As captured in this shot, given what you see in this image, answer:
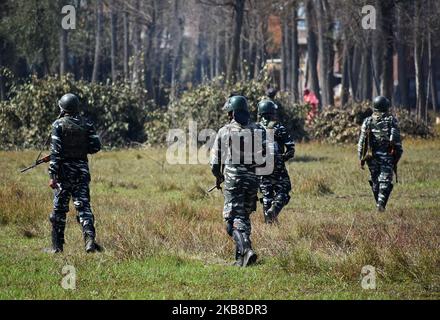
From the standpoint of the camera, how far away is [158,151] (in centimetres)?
2888

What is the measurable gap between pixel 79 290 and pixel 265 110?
5.25 metres

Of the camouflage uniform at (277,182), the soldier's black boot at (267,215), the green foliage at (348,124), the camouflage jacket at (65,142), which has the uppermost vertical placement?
the camouflage jacket at (65,142)

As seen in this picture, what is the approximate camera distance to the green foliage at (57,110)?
29.1 meters

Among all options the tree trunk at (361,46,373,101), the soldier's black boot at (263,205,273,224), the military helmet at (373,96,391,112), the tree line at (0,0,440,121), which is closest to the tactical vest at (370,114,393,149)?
the military helmet at (373,96,391,112)

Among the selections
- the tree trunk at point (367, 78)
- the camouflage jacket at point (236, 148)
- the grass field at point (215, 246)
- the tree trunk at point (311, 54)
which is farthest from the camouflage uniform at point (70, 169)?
the tree trunk at point (311, 54)

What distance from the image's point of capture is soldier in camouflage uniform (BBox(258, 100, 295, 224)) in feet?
43.7

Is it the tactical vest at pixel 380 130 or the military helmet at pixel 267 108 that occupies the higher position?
the military helmet at pixel 267 108

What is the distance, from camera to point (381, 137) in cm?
1532

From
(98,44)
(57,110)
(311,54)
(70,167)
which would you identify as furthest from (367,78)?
(70,167)

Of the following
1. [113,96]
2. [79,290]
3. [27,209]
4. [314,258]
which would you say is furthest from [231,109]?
[113,96]

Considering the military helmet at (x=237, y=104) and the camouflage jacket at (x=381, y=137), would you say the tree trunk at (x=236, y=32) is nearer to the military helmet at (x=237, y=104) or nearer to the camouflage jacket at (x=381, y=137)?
the camouflage jacket at (x=381, y=137)

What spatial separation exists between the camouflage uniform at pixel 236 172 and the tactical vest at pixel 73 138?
6.13ft

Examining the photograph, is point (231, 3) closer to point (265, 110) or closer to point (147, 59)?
point (265, 110)

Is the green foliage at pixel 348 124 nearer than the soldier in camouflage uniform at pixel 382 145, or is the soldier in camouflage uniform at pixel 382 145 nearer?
the soldier in camouflage uniform at pixel 382 145
